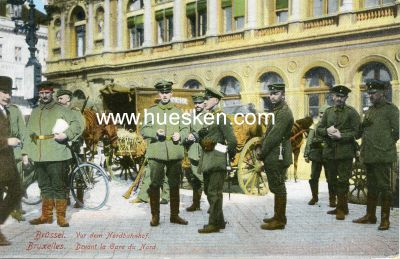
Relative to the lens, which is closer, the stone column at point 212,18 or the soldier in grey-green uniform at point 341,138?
the soldier in grey-green uniform at point 341,138

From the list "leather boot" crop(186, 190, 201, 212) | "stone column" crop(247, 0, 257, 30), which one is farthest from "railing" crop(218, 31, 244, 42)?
"leather boot" crop(186, 190, 201, 212)

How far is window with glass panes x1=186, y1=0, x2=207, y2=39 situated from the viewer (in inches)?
580

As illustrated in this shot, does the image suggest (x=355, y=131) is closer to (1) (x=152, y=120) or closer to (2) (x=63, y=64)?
(1) (x=152, y=120)

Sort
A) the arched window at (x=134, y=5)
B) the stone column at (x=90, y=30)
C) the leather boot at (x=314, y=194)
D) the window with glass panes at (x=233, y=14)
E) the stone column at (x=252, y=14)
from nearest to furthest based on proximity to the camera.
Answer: the leather boot at (x=314, y=194)
the stone column at (x=252, y=14)
the window with glass panes at (x=233, y=14)
the stone column at (x=90, y=30)
the arched window at (x=134, y=5)

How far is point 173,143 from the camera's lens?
6.53 meters

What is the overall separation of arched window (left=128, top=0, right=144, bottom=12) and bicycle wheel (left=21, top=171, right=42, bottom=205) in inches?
353

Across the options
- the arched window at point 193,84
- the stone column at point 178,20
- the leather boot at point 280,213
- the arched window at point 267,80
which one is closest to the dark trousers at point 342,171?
the leather boot at point 280,213

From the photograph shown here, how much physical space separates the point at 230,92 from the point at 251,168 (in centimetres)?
303

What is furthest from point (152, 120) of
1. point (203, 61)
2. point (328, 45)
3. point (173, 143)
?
point (203, 61)

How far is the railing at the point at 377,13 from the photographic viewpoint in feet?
31.6

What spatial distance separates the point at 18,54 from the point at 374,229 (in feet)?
18.1

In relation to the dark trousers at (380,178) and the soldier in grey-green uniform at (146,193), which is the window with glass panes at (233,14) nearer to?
the soldier in grey-green uniform at (146,193)

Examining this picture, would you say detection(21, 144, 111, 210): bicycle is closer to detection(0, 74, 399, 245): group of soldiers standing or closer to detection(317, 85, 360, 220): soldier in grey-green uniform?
detection(0, 74, 399, 245): group of soldiers standing

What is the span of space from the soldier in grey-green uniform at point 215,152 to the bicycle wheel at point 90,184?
6.30 ft
